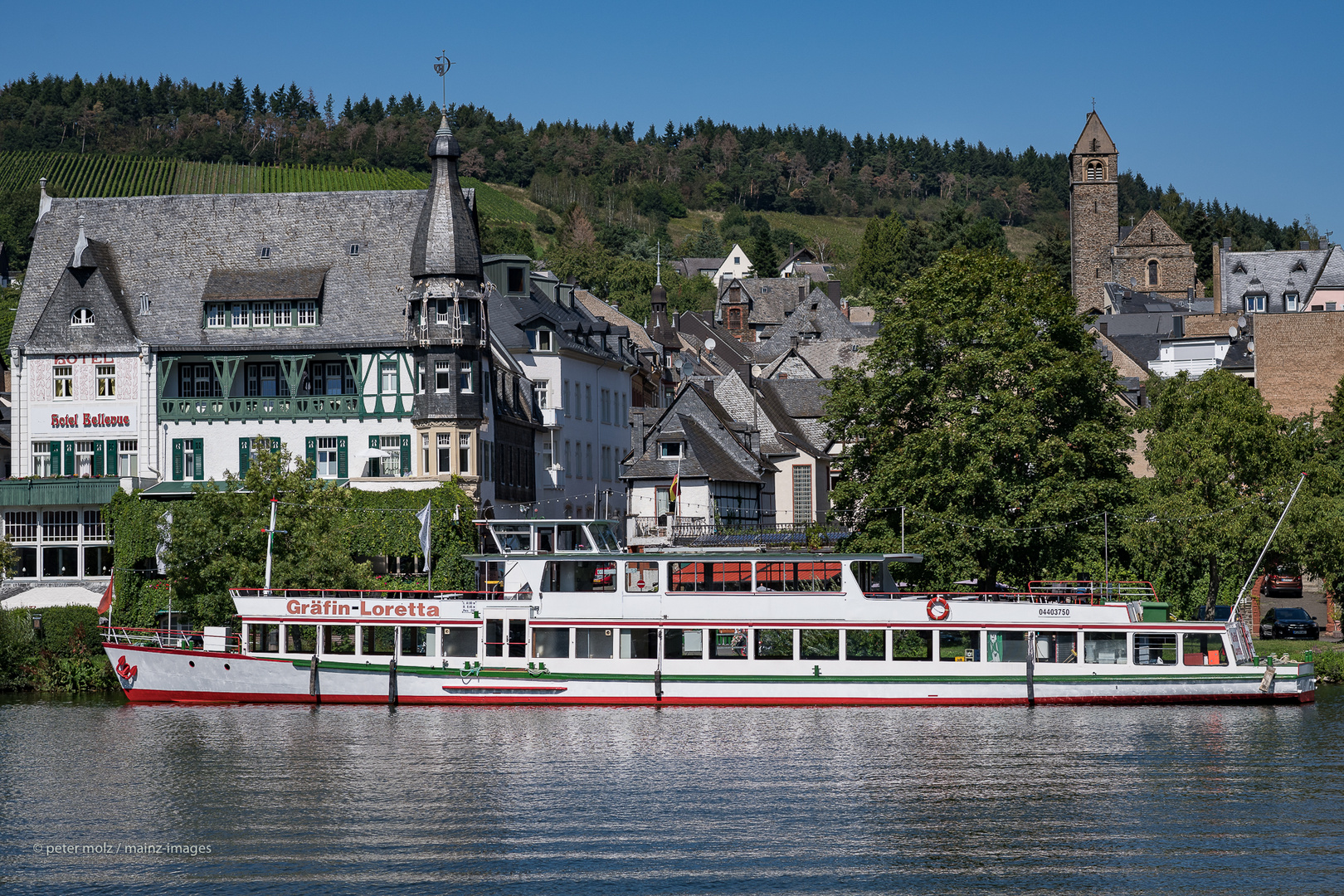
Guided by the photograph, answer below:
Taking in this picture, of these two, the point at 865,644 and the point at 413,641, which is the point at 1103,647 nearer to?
the point at 865,644

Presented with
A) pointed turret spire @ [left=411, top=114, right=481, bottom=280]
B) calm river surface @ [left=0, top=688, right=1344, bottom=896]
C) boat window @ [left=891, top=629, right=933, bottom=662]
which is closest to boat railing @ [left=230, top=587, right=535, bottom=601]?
calm river surface @ [left=0, top=688, right=1344, bottom=896]

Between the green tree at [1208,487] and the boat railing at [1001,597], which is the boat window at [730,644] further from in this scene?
the green tree at [1208,487]

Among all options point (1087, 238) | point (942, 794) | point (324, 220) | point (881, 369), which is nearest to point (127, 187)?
point (1087, 238)

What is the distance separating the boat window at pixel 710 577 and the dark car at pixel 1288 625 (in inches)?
932

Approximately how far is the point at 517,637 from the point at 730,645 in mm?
6560

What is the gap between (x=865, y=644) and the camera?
5131 centimetres

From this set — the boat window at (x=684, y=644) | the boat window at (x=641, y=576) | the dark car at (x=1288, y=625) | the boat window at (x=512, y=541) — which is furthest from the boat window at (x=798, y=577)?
the dark car at (x=1288, y=625)

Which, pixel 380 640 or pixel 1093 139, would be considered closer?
pixel 380 640

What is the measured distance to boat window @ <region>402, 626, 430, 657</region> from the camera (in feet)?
173

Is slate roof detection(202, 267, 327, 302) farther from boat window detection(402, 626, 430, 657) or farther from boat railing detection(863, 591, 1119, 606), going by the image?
boat railing detection(863, 591, 1119, 606)

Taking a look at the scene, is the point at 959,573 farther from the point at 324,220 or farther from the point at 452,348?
the point at 324,220

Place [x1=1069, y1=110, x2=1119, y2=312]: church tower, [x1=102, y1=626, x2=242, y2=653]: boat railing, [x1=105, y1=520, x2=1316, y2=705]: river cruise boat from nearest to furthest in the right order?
[x1=105, y1=520, x2=1316, y2=705]: river cruise boat
[x1=102, y1=626, x2=242, y2=653]: boat railing
[x1=1069, y1=110, x2=1119, y2=312]: church tower

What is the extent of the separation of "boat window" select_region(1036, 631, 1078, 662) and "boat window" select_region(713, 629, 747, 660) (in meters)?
8.90

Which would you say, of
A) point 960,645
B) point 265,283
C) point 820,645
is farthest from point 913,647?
point 265,283
